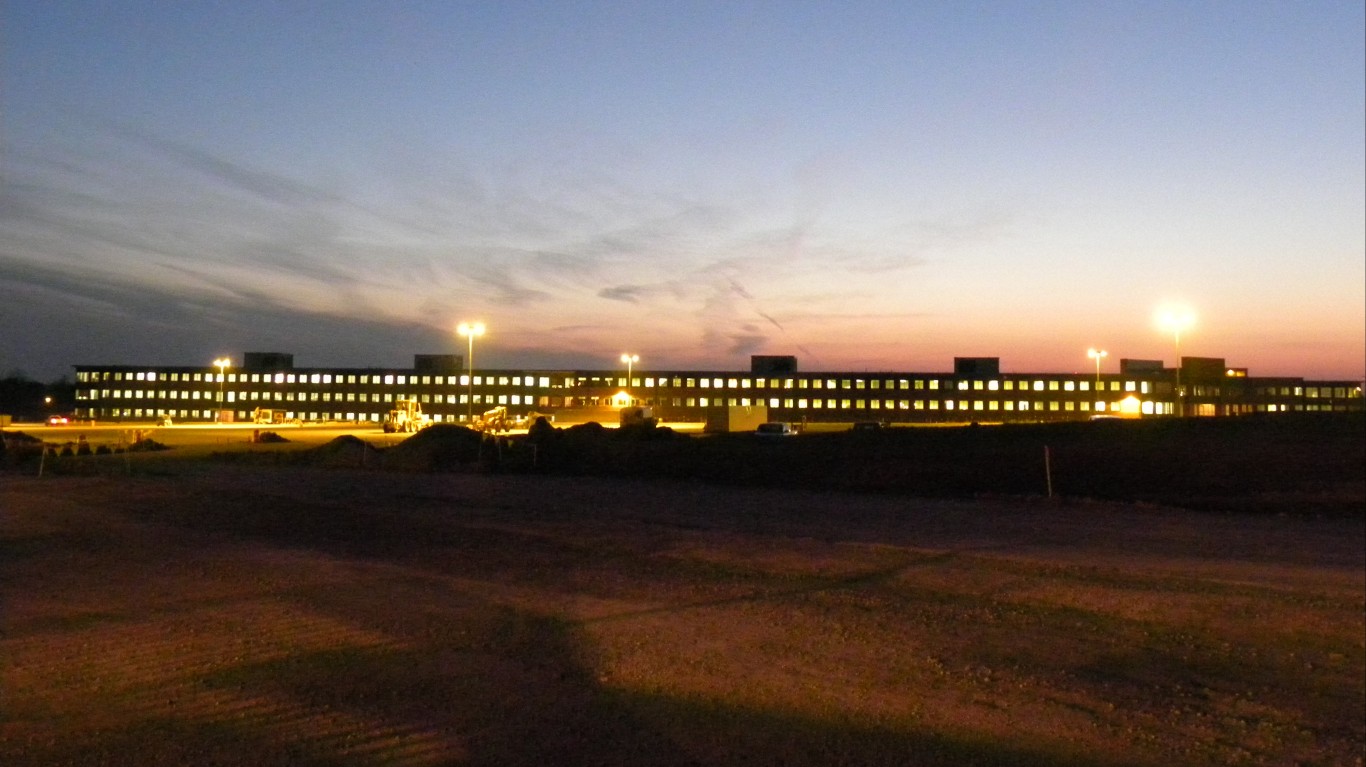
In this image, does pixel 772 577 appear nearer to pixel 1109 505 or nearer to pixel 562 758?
pixel 562 758

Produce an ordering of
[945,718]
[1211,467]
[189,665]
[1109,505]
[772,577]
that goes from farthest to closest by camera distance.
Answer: [1211,467] < [1109,505] < [772,577] < [189,665] < [945,718]

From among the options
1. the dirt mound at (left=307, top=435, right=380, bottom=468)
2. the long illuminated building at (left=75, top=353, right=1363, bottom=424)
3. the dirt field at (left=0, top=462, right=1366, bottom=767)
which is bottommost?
the dirt field at (left=0, top=462, right=1366, bottom=767)

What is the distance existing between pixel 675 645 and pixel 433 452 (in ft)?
114

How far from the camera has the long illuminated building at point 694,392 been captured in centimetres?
12169

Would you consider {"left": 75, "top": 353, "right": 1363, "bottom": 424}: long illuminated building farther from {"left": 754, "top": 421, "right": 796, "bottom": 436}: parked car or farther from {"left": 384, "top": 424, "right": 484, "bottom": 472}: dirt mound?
{"left": 384, "top": 424, "right": 484, "bottom": 472}: dirt mound

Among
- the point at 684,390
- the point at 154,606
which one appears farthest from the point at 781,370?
the point at 154,606

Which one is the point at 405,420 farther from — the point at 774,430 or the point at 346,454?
the point at 346,454

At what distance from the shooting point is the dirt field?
8.36 metres

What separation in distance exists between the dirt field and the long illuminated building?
83818mm

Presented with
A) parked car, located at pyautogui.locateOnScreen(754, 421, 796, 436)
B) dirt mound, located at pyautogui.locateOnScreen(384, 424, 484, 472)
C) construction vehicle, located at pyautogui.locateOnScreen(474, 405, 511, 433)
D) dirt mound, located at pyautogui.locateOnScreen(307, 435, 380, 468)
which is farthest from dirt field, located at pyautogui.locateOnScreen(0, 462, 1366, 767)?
construction vehicle, located at pyautogui.locateOnScreen(474, 405, 511, 433)

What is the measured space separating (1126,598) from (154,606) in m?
12.0

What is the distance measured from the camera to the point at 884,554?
62.1 feet

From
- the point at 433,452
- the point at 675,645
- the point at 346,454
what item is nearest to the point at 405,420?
the point at 346,454

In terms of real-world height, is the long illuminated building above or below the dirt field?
above
